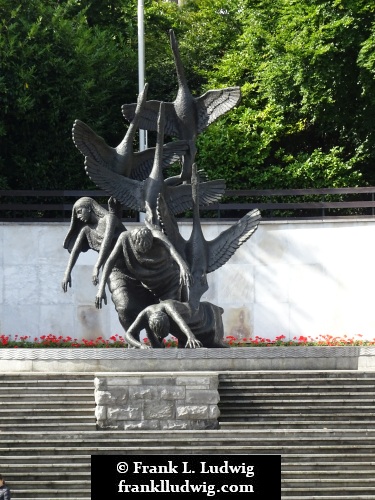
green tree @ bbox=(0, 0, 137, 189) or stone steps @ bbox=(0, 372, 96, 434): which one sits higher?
green tree @ bbox=(0, 0, 137, 189)

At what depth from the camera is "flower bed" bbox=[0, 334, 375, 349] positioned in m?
27.6

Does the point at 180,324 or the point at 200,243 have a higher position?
the point at 200,243

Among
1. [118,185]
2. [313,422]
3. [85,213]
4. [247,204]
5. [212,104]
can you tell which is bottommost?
[313,422]

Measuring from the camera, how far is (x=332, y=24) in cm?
3259

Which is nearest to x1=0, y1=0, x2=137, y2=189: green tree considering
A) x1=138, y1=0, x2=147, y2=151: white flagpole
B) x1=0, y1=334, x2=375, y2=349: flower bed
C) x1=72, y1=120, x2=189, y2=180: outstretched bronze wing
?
x1=138, y1=0, x2=147, y2=151: white flagpole

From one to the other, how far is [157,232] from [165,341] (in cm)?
841

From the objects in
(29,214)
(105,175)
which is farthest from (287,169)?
(105,175)

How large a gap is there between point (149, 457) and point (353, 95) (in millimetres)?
23316

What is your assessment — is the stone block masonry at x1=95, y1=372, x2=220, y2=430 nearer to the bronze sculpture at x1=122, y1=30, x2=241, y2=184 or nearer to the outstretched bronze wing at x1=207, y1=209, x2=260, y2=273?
the outstretched bronze wing at x1=207, y1=209, x2=260, y2=273

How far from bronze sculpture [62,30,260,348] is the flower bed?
5.73 meters

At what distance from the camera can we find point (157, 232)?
787 inches

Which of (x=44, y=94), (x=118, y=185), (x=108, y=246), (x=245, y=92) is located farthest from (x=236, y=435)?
(x=245, y=92)

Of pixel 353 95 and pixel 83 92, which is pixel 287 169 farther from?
pixel 83 92

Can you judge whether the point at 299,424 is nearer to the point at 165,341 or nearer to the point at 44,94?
the point at 165,341
